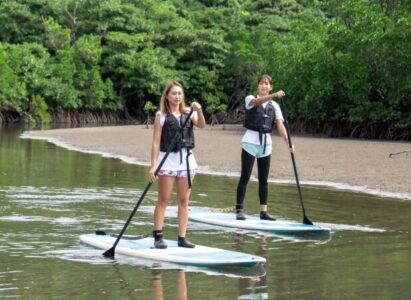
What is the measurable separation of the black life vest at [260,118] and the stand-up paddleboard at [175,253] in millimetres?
2437

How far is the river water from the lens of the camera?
24.1 ft

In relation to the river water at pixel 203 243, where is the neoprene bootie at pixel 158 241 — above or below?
above

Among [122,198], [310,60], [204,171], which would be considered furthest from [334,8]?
[122,198]

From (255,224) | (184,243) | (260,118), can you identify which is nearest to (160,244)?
(184,243)

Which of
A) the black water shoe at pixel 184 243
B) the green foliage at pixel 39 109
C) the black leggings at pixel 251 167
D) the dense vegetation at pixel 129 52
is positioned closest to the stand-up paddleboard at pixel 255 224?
the black leggings at pixel 251 167

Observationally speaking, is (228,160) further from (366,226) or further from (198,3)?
(198,3)

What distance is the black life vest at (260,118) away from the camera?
11312 mm

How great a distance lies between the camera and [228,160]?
75.8ft

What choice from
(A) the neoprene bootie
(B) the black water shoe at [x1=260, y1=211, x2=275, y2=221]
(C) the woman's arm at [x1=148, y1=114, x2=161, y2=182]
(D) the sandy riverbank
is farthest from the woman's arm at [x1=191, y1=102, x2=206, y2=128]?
(D) the sandy riverbank

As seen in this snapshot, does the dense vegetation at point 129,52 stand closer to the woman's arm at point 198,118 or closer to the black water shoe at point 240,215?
the black water shoe at point 240,215

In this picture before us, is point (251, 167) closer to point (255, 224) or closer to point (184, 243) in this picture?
point (255, 224)

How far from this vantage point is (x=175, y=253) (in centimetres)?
870

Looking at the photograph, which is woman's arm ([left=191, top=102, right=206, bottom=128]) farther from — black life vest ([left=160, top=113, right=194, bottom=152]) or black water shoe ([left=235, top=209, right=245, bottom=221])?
black water shoe ([left=235, top=209, right=245, bottom=221])

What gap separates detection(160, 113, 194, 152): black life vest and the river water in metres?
1.21
